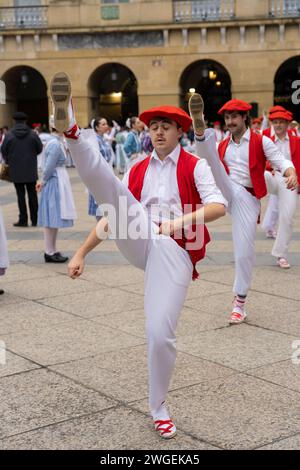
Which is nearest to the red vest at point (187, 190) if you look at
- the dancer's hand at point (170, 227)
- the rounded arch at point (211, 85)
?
the dancer's hand at point (170, 227)

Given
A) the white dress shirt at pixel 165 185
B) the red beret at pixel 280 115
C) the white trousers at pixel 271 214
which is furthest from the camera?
the white trousers at pixel 271 214

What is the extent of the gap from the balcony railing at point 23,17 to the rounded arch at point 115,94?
12.2 ft

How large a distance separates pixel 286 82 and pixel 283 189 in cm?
2824

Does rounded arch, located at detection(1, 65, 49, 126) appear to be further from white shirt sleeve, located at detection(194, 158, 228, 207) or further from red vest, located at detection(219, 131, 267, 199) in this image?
white shirt sleeve, located at detection(194, 158, 228, 207)

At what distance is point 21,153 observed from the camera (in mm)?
12969

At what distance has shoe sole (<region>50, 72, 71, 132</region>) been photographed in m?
3.21

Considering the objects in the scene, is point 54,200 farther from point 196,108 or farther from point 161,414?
point 161,414

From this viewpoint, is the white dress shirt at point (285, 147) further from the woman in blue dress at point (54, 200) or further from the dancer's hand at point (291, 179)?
the dancer's hand at point (291, 179)

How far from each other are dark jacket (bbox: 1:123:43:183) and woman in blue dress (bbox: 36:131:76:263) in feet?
11.3

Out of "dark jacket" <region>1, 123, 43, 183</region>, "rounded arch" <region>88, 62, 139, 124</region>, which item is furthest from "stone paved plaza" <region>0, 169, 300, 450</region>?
"rounded arch" <region>88, 62, 139, 124</region>

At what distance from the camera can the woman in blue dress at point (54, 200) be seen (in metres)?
9.20

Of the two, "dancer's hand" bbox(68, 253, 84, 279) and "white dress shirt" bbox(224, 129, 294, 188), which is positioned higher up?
"white dress shirt" bbox(224, 129, 294, 188)

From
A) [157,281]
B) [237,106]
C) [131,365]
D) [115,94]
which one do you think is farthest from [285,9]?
[157,281]

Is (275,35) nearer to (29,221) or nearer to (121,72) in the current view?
(121,72)
